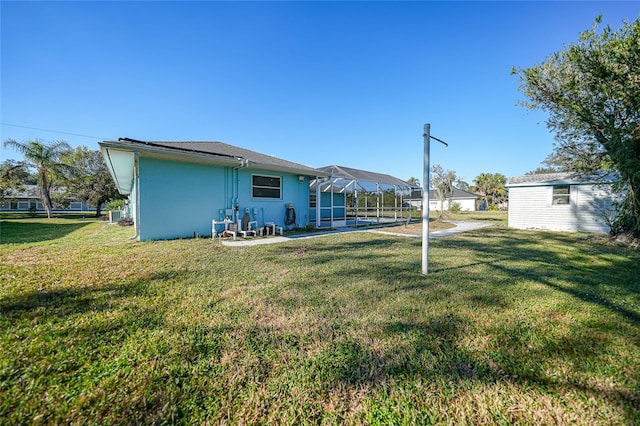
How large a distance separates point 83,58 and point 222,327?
13080 millimetres

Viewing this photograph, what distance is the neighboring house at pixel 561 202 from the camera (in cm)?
1191

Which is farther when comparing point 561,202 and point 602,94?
point 561,202

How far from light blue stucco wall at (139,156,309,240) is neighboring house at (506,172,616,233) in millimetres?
14012

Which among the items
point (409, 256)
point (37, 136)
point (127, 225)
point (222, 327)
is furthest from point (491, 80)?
point (37, 136)

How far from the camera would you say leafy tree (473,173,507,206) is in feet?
162

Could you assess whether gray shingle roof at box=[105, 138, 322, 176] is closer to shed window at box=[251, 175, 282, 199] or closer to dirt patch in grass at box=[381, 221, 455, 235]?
shed window at box=[251, 175, 282, 199]

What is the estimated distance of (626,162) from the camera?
7340 millimetres

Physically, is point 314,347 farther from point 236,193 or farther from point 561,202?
point 561,202

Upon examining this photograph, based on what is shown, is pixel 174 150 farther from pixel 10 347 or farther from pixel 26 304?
pixel 10 347

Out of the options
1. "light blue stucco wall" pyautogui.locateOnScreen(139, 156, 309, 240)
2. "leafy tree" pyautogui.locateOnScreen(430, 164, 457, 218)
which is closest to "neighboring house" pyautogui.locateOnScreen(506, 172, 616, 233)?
"leafy tree" pyautogui.locateOnScreen(430, 164, 457, 218)

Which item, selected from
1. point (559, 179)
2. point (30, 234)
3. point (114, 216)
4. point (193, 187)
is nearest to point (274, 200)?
point (193, 187)

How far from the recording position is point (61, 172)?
23.2 meters

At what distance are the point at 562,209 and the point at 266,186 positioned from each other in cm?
1528

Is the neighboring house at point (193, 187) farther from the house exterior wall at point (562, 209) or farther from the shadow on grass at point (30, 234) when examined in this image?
the house exterior wall at point (562, 209)
